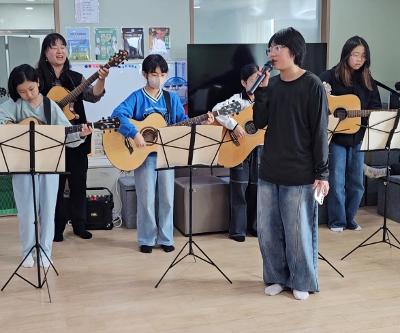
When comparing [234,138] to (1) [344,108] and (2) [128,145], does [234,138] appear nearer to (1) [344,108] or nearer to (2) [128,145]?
(2) [128,145]

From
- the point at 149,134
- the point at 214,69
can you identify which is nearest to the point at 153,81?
the point at 149,134

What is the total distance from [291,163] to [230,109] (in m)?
0.93

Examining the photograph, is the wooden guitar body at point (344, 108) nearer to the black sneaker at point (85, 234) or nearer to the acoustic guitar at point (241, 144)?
the acoustic guitar at point (241, 144)

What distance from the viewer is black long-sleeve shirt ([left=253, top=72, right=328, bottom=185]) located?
2.80 metres

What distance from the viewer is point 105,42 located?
4.84 m

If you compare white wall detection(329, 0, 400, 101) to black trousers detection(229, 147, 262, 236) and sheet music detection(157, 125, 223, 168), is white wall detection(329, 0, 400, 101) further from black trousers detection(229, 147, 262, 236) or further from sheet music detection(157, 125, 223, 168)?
sheet music detection(157, 125, 223, 168)

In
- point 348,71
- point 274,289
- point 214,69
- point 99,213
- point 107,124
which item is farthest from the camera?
point 214,69

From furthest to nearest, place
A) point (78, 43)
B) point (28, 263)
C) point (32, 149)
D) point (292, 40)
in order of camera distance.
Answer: point (78, 43)
point (28, 263)
point (32, 149)
point (292, 40)

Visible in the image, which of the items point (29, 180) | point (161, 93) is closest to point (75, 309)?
point (29, 180)

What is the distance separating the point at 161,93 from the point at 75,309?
1637 mm

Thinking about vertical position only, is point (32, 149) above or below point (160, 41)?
below

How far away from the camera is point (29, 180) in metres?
3.34

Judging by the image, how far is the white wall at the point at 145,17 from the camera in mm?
4754

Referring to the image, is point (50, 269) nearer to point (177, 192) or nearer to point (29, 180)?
point (29, 180)
